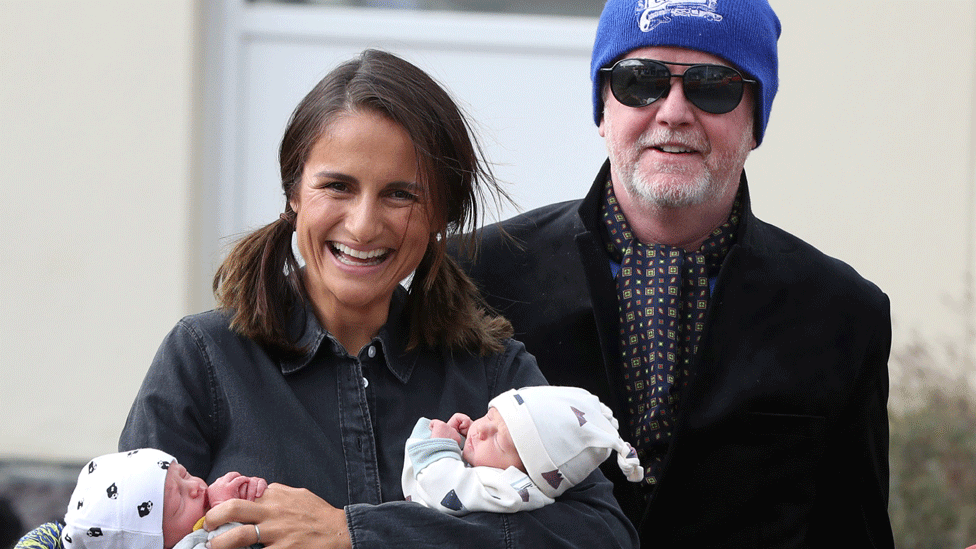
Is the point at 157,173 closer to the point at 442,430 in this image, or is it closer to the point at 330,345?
the point at 330,345

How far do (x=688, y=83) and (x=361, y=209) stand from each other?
1.06 metres

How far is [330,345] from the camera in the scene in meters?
2.15

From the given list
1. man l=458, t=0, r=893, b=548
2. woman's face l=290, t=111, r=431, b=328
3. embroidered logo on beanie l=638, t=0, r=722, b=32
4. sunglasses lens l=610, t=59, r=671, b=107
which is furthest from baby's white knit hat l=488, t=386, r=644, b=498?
embroidered logo on beanie l=638, t=0, r=722, b=32

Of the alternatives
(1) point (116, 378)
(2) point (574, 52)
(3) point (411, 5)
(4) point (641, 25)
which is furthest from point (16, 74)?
(4) point (641, 25)

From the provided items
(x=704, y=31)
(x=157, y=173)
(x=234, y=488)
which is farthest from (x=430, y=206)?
(x=157, y=173)

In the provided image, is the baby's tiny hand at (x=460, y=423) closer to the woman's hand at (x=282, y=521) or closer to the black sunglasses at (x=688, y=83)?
the woman's hand at (x=282, y=521)

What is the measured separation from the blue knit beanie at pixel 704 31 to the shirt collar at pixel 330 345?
3.36 feet

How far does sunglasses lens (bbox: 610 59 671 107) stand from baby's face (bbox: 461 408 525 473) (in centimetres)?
106

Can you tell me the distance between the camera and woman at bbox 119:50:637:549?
1.94 meters

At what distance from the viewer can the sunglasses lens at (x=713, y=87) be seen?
2.74 meters

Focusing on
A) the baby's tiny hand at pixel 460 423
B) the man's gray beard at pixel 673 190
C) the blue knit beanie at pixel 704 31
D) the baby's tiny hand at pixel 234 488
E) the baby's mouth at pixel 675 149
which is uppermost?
the blue knit beanie at pixel 704 31

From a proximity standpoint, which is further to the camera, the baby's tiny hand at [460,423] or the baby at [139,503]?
the baby's tiny hand at [460,423]

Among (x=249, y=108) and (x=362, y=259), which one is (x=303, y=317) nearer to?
(x=362, y=259)

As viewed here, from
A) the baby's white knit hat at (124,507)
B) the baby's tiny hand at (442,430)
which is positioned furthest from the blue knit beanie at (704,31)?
the baby's white knit hat at (124,507)
